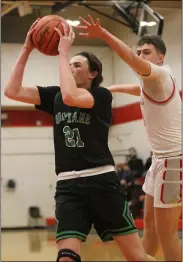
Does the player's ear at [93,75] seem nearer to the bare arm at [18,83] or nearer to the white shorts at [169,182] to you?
the bare arm at [18,83]

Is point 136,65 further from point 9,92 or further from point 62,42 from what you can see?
point 9,92

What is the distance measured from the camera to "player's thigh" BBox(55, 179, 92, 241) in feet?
11.2

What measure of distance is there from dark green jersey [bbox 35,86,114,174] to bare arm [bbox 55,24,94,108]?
13 cm

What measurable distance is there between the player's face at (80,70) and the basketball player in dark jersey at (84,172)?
5cm

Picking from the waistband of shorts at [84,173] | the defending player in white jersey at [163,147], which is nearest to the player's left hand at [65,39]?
the defending player in white jersey at [163,147]

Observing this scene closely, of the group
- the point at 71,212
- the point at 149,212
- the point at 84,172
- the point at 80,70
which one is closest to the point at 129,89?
the point at 80,70

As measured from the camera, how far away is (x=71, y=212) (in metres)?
3.46

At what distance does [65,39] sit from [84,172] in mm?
962

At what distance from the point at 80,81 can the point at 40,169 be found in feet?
39.5

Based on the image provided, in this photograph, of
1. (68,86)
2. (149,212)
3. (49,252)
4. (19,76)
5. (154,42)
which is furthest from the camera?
(49,252)

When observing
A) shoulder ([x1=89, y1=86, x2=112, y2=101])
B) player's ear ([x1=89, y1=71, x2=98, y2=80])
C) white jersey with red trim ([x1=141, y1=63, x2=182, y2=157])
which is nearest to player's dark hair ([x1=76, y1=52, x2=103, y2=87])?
player's ear ([x1=89, y1=71, x2=98, y2=80])

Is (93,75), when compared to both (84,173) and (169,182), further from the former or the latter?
(169,182)

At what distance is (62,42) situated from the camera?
352cm

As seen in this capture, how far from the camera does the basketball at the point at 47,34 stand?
362 cm
